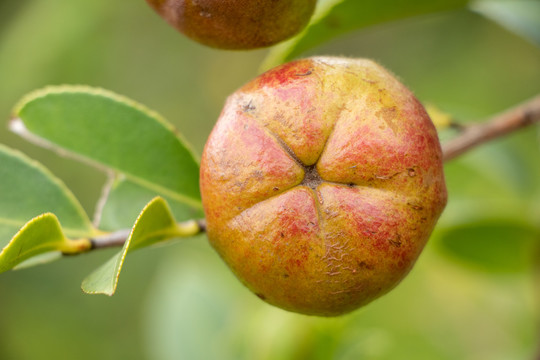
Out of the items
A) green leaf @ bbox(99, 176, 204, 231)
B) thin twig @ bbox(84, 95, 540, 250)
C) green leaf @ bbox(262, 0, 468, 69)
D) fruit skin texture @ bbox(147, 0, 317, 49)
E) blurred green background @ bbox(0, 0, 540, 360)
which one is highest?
fruit skin texture @ bbox(147, 0, 317, 49)

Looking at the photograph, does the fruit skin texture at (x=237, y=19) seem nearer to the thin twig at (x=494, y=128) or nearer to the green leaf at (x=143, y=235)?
the green leaf at (x=143, y=235)

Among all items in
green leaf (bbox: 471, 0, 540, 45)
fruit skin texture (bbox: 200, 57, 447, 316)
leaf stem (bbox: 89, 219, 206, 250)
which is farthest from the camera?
green leaf (bbox: 471, 0, 540, 45)

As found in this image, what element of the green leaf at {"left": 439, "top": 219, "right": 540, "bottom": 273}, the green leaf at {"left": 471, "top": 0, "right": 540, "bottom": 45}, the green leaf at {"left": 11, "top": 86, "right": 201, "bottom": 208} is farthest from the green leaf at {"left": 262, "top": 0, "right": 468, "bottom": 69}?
the green leaf at {"left": 439, "top": 219, "right": 540, "bottom": 273}

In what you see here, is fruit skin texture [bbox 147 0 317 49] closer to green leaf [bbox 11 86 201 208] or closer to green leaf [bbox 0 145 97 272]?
green leaf [bbox 11 86 201 208]

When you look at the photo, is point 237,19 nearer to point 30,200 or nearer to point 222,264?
point 30,200

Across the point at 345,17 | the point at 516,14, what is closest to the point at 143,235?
the point at 345,17

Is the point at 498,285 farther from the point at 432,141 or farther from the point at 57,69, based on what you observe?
the point at 57,69

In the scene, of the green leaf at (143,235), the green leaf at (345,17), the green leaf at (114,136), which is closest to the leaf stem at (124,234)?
the green leaf at (143,235)
